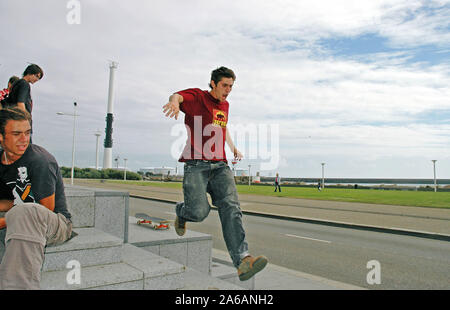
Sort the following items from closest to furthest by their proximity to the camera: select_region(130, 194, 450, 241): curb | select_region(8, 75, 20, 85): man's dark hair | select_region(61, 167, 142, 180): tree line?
select_region(8, 75, 20, 85): man's dark hair < select_region(130, 194, 450, 241): curb < select_region(61, 167, 142, 180): tree line

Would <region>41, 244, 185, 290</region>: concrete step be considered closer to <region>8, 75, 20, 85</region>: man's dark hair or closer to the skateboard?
the skateboard

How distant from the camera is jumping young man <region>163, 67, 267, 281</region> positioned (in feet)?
11.3

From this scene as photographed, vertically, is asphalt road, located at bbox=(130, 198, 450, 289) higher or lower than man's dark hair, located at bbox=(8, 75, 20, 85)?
lower

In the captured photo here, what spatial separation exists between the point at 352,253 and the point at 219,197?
17.6 feet

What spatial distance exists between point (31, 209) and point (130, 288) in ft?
3.23

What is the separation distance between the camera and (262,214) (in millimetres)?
14188

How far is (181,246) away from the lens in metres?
4.80

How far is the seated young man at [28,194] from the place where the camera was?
2486 mm

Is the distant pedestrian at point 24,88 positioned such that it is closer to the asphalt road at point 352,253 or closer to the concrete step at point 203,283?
the concrete step at point 203,283

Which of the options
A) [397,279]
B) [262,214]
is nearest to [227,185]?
[397,279]

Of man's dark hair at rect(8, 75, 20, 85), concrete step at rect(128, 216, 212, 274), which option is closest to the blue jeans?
concrete step at rect(128, 216, 212, 274)

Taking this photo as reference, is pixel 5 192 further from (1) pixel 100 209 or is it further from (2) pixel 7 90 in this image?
(2) pixel 7 90

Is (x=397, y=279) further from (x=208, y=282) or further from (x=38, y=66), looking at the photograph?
(x=38, y=66)
